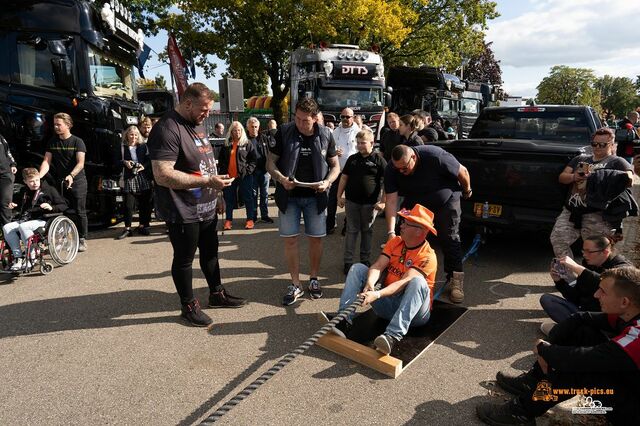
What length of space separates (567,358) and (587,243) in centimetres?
132

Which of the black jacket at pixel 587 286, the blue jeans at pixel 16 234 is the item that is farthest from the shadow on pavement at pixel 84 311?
the black jacket at pixel 587 286

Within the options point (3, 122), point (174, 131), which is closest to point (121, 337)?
point (174, 131)

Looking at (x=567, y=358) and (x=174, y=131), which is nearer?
(x=567, y=358)

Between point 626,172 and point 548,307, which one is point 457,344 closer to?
point 548,307

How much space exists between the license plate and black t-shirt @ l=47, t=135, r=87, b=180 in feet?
17.4

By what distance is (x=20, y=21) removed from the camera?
6715 mm

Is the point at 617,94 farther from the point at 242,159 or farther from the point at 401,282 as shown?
the point at 401,282

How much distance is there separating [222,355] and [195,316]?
24.5 inches

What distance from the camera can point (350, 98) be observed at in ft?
44.6

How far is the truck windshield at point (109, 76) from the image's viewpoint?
7.21 metres

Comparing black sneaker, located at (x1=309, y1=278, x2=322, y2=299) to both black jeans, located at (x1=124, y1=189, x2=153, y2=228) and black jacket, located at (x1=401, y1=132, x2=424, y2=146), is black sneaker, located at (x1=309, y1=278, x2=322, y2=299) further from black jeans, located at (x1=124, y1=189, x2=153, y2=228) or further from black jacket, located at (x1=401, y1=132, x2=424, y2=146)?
black jeans, located at (x1=124, y1=189, x2=153, y2=228)

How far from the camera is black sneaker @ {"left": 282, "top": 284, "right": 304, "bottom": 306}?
14.2 feet

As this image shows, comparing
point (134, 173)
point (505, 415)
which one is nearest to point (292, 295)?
point (505, 415)

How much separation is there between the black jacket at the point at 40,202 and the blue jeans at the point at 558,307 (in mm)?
5617
